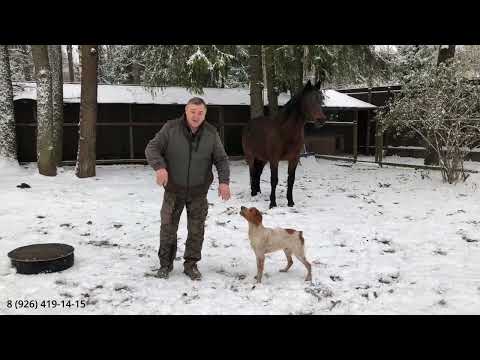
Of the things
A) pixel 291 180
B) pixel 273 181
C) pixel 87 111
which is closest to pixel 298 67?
pixel 291 180

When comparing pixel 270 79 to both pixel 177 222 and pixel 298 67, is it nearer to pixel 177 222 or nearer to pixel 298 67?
pixel 298 67

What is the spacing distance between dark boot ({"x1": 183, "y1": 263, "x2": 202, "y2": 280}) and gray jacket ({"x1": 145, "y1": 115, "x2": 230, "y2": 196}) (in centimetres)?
86

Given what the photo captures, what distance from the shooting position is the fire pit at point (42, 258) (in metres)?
4.47

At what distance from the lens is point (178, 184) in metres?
4.32

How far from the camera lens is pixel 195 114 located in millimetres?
4145

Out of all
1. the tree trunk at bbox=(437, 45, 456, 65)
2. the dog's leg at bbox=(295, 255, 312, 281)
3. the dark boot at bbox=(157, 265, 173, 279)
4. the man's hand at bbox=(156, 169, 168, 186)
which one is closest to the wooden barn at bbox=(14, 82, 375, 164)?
the tree trunk at bbox=(437, 45, 456, 65)

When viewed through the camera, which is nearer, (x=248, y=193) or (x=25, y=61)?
(x=248, y=193)

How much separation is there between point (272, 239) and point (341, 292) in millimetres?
889

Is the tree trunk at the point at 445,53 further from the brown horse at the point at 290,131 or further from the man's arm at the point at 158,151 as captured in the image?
the man's arm at the point at 158,151

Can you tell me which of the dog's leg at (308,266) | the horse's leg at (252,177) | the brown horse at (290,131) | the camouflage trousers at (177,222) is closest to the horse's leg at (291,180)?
the brown horse at (290,131)

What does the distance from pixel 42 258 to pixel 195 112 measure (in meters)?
2.44

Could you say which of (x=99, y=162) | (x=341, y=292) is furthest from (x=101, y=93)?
(x=341, y=292)

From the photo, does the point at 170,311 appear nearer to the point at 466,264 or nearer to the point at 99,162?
the point at 466,264
